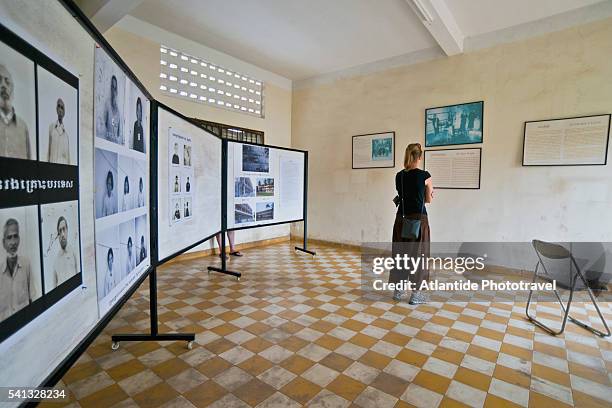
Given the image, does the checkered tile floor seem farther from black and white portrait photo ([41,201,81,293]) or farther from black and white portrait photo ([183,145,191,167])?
black and white portrait photo ([183,145,191,167])

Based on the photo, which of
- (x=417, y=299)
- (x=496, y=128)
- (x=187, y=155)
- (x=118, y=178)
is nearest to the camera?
(x=118, y=178)

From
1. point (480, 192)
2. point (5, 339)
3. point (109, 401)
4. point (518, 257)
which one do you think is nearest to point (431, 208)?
point (480, 192)

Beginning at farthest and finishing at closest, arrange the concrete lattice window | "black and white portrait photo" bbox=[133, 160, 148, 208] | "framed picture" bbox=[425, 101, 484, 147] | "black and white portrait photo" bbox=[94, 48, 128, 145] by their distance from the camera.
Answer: the concrete lattice window
"framed picture" bbox=[425, 101, 484, 147]
"black and white portrait photo" bbox=[133, 160, 148, 208]
"black and white portrait photo" bbox=[94, 48, 128, 145]

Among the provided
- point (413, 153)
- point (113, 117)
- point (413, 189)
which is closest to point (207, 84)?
point (413, 153)

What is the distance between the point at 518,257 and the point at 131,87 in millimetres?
5026

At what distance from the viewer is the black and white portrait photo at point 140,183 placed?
172 cm

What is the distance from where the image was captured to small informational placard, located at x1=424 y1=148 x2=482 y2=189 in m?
4.66

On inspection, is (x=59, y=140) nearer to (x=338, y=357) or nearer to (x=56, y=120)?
(x=56, y=120)

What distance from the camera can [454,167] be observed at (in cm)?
483

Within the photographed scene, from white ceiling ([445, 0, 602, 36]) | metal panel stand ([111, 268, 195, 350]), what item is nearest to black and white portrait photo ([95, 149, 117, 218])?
metal panel stand ([111, 268, 195, 350])

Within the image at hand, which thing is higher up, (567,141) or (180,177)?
(567,141)

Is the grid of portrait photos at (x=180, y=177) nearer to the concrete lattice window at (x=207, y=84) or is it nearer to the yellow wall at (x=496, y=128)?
the concrete lattice window at (x=207, y=84)

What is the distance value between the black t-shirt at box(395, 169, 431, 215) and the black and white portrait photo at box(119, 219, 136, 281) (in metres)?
2.55

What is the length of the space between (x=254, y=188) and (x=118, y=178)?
10.1ft
